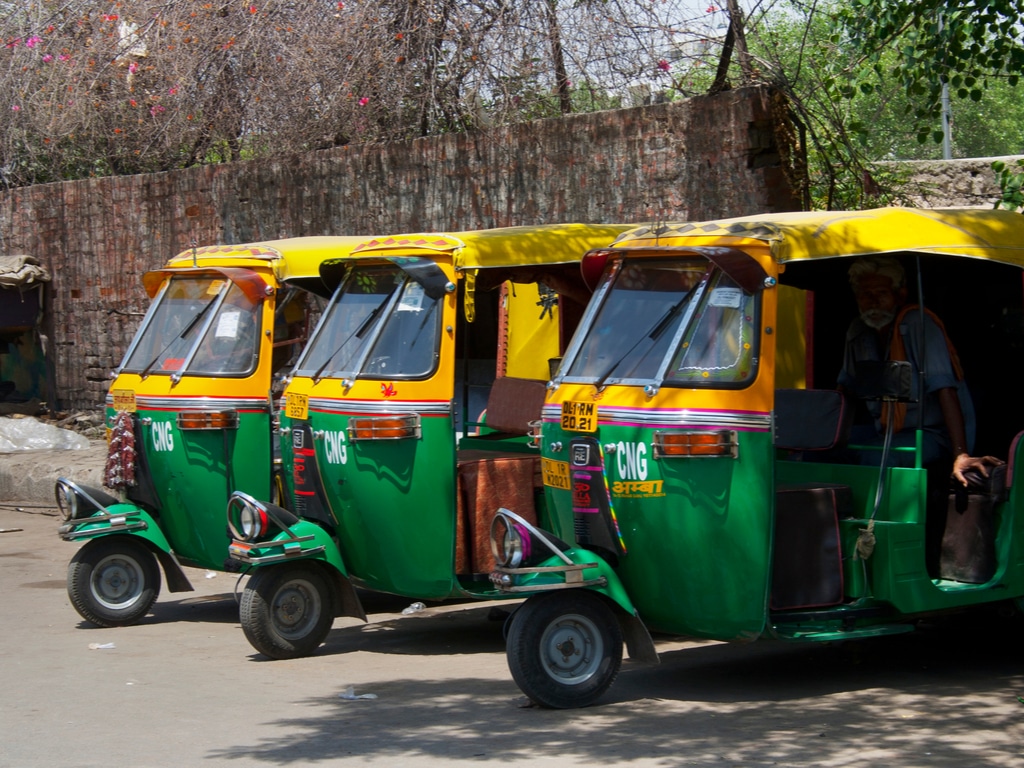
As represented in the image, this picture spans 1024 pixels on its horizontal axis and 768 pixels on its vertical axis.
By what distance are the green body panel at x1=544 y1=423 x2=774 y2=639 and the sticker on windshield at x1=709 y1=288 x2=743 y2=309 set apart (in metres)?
0.56

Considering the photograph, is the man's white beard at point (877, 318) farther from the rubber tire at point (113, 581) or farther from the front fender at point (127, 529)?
the rubber tire at point (113, 581)

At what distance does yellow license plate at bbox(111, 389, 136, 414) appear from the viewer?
7.96 m

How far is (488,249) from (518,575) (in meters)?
1.98

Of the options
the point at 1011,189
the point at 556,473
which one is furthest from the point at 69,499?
the point at 1011,189

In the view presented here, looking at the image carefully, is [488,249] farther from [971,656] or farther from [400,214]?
[400,214]

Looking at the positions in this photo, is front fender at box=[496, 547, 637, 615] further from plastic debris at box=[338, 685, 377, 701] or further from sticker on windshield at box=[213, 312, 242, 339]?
sticker on windshield at box=[213, 312, 242, 339]

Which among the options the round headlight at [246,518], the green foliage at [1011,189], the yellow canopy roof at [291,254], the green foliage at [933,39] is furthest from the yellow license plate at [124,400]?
the green foliage at [1011,189]

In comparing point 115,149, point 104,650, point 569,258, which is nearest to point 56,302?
point 115,149

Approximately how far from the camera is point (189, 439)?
7766 millimetres

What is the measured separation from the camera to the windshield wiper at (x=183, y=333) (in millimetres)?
8031

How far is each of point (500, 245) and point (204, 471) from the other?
87.0 inches

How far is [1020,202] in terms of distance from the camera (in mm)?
8406

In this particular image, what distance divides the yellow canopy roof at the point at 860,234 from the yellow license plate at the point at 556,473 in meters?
1.00

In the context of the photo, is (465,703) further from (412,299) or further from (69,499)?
(69,499)
